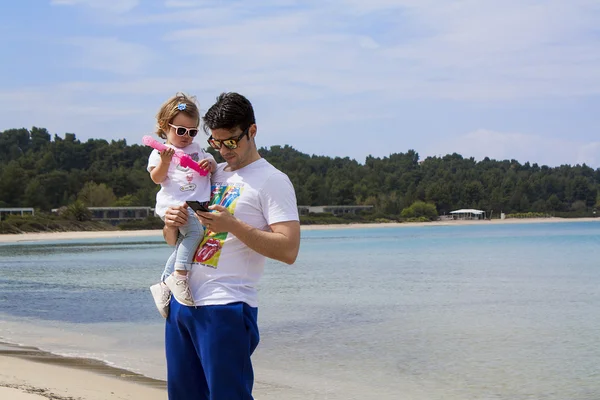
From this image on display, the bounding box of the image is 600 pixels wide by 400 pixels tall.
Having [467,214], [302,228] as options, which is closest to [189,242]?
[302,228]

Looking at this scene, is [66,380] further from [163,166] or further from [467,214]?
[467,214]

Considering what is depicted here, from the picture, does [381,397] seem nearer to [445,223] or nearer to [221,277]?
[221,277]

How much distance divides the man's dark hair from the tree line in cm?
7429

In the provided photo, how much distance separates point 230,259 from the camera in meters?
2.77

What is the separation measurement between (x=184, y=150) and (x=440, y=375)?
16.9 feet

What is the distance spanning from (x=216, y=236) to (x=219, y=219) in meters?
0.16

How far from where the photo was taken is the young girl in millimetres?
2824

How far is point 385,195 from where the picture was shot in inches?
4363

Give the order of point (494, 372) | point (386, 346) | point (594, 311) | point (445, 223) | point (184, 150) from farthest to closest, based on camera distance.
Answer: point (445, 223) → point (594, 311) → point (386, 346) → point (494, 372) → point (184, 150)

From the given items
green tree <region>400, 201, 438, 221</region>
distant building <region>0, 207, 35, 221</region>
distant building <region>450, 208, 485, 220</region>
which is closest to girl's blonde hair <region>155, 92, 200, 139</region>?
distant building <region>0, 207, 35, 221</region>

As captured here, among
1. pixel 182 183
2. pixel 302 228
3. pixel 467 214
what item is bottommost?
pixel 302 228

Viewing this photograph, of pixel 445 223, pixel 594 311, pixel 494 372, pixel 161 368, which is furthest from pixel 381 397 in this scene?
pixel 445 223

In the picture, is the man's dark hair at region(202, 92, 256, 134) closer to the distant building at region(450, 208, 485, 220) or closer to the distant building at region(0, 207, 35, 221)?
the distant building at region(0, 207, 35, 221)

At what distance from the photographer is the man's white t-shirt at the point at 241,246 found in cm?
277
